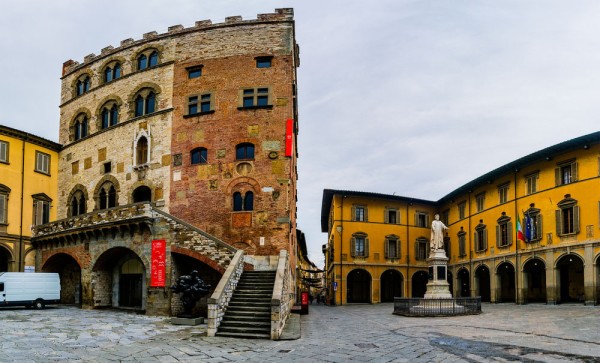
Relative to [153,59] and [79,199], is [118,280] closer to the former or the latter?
[79,199]

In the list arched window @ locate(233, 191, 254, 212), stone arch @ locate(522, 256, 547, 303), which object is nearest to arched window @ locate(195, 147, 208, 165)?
arched window @ locate(233, 191, 254, 212)

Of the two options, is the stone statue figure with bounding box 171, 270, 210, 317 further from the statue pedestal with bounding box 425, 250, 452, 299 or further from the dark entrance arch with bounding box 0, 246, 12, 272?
the dark entrance arch with bounding box 0, 246, 12, 272

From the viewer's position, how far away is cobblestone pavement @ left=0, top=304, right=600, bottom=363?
11.2 m

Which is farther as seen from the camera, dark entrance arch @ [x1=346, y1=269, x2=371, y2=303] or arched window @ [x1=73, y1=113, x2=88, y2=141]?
dark entrance arch @ [x1=346, y1=269, x2=371, y2=303]

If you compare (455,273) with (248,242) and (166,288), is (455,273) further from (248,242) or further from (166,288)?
(166,288)

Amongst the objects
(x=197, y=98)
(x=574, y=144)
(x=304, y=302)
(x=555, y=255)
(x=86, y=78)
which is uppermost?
(x=86, y=78)

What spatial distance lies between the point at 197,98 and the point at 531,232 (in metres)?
21.6

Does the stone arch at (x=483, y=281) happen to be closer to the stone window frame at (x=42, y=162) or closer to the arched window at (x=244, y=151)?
the arched window at (x=244, y=151)

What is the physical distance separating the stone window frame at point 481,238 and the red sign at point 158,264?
25.6m

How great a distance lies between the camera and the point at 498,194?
3591 centimetres

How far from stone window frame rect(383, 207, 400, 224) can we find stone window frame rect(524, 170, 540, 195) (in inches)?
546

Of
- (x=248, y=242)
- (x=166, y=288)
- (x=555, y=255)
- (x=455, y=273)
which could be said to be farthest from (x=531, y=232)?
(x=166, y=288)

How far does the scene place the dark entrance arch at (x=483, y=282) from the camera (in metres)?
39.2

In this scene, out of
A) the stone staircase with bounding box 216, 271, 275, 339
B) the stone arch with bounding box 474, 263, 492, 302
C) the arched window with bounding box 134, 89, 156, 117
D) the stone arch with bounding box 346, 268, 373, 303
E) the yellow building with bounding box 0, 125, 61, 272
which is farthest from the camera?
the stone arch with bounding box 346, 268, 373, 303
